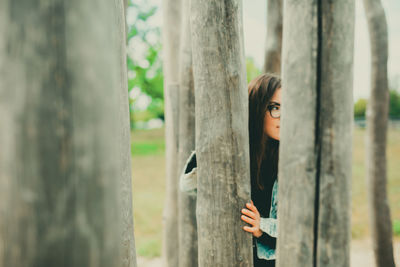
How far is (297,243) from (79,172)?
0.75m

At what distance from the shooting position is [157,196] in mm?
6965

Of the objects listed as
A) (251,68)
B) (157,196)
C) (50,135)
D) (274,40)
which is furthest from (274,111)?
(251,68)

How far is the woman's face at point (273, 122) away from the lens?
1593 mm

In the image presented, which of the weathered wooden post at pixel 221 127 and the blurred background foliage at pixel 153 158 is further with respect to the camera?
the blurred background foliage at pixel 153 158

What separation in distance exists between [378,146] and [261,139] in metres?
2.09

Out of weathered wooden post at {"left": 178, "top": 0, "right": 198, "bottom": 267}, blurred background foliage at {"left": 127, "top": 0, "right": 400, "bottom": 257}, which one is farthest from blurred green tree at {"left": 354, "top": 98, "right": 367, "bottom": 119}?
weathered wooden post at {"left": 178, "top": 0, "right": 198, "bottom": 267}

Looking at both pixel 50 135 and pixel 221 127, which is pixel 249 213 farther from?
pixel 50 135

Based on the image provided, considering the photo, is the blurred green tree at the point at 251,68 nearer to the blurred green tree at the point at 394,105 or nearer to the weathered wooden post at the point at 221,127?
the blurred green tree at the point at 394,105

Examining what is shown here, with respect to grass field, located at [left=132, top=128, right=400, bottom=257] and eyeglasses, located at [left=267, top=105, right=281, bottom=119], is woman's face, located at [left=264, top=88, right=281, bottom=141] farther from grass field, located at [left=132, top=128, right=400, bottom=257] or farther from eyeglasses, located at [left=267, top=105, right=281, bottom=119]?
grass field, located at [left=132, top=128, right=400, bottom=257]

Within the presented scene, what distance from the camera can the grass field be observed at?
4.70 m

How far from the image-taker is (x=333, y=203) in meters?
0.96

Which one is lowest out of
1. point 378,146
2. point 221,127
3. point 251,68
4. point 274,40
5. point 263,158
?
point 378,146

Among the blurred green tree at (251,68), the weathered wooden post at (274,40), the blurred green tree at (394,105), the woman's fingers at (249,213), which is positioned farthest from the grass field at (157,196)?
the blurred green tree at (251,68)

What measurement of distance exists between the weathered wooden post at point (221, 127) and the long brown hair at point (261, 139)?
1.26 ft
